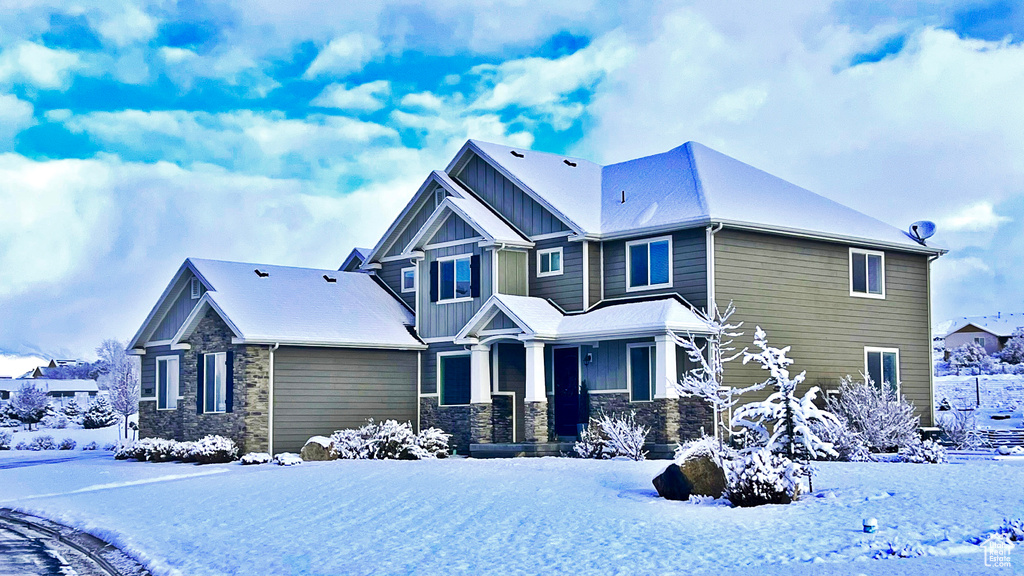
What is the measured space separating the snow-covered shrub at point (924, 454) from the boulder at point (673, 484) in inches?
333

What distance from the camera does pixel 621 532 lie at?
14234 millimetres

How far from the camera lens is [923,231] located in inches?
1275

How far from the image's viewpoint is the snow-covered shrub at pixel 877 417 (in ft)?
88.7

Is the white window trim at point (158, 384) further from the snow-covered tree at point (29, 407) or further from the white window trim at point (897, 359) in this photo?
the snow-covered tree at point (29, 407)

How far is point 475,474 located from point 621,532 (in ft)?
27.0

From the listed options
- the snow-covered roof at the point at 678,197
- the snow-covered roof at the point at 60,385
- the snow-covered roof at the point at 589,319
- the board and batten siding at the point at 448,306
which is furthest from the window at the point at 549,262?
the snow-covered roof at the point at 60,385

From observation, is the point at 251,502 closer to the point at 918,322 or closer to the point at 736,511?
the point at 736,511

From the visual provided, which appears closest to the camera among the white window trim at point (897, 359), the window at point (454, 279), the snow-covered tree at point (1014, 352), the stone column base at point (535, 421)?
the stone column base at point (535, 421)

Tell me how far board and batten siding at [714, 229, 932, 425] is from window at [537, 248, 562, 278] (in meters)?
4.77

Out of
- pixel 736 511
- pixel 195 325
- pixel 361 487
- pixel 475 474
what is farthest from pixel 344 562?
pixel 195 325

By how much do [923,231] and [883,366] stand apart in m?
4.21

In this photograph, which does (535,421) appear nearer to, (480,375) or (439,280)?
(480,375)

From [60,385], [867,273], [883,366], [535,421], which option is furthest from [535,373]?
[60,385]

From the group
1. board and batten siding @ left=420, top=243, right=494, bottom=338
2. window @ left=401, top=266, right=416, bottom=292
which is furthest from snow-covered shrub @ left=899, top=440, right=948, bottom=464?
window @ left=401, top=266, right=416, bottom=292
